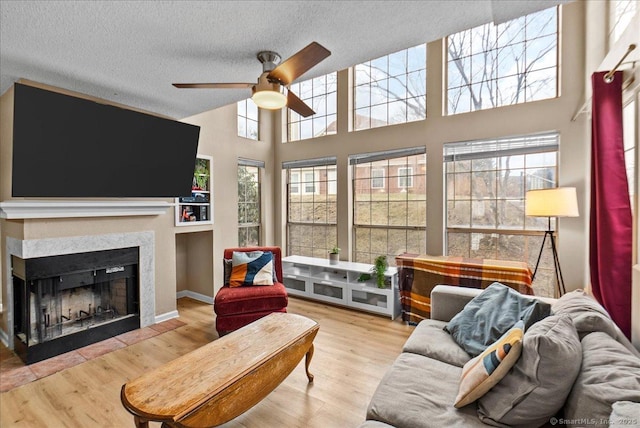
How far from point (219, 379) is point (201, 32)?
1.96 meters

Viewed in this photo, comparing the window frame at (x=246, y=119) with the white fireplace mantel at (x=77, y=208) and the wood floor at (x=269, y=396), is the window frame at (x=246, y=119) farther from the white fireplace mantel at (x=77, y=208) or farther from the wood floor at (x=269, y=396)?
the wood floor at (x=269, y=396)

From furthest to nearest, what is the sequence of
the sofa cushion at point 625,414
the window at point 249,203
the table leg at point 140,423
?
the window at point 249,203, the table leg at point 140,423, the sofa cushion at point 625,414

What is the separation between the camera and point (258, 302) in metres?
3.20

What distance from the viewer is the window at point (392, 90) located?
13.2 feet

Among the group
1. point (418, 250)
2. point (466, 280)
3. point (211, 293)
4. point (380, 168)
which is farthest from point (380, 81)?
point (211, 293)

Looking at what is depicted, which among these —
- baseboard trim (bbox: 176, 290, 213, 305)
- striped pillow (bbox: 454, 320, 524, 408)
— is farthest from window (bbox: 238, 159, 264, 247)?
striped pillow (bbox: 454, 320, 524, 408)

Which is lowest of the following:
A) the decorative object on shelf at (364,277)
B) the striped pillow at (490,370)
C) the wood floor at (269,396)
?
the wood floor at (269,396)

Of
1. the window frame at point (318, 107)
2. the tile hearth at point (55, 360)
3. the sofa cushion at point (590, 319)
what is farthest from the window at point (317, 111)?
the sofa cushion at point (590, 319)

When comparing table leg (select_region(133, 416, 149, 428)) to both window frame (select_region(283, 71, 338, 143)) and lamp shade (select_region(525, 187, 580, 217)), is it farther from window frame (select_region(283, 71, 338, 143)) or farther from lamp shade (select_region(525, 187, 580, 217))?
window frame (select_region(283, 71, 338, 143))

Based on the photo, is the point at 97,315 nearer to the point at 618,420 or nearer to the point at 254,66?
the point at 254,66

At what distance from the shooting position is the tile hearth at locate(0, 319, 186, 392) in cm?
245

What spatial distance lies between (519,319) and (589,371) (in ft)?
2.15

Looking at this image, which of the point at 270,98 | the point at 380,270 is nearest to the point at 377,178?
the point at 380,270

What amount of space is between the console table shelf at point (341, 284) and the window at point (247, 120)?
2086mm
